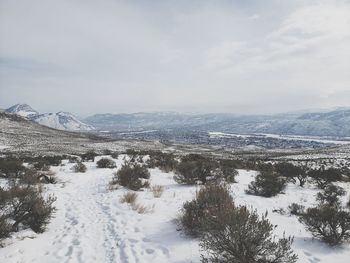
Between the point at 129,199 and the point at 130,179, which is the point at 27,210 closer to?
the point at 129,199

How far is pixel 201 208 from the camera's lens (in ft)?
25.4

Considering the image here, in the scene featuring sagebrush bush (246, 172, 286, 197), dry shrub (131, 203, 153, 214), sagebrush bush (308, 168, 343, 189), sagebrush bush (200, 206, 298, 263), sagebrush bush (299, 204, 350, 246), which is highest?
sagebrush bush (200, 206, 298, 263)

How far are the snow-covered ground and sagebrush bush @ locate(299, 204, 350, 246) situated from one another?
0.23m

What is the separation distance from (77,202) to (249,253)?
298 inches

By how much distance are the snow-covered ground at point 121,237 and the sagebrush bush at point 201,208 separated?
263 millimetres

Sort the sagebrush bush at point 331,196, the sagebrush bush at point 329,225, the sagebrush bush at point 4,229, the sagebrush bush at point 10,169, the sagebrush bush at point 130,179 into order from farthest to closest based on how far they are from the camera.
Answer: the sagebrush bush at point 10,169, the sagebrush bush at point 130,179, the sagebrush bush at point 331,196, the sagebrush bush at point 329,225, the sagebrush bush at point 4,229

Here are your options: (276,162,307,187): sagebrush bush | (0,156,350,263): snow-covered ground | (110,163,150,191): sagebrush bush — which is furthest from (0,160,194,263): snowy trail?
(276,162,307,187): sagebrush bush

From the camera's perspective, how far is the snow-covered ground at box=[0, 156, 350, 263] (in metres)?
6.11

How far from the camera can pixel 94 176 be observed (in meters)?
17.9

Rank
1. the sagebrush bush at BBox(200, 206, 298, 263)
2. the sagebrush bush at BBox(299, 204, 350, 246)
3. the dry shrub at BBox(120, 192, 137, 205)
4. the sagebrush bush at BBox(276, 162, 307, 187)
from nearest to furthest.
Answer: the sagebrush bush at BBox(200, 206, 298, 263) → the sagebrush bush at BBox(299, 204, 350, 246) → the dry shrub at BBox(120, 192, 137, 205) → the sagebrush bush at BBox(276, 162, 307, 187)

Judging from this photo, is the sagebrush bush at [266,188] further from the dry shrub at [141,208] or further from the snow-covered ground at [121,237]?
the dry shrub at [141,208]

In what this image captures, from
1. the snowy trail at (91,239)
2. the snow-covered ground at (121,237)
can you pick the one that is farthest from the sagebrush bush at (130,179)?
the snowy trail at (91,239)

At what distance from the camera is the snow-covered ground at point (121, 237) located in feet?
20.1

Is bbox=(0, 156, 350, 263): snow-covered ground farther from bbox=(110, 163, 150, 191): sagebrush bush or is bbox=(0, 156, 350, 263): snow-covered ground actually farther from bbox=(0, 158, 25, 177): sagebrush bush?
bbox=(0, 158, 25, 177): sagebrush bush
